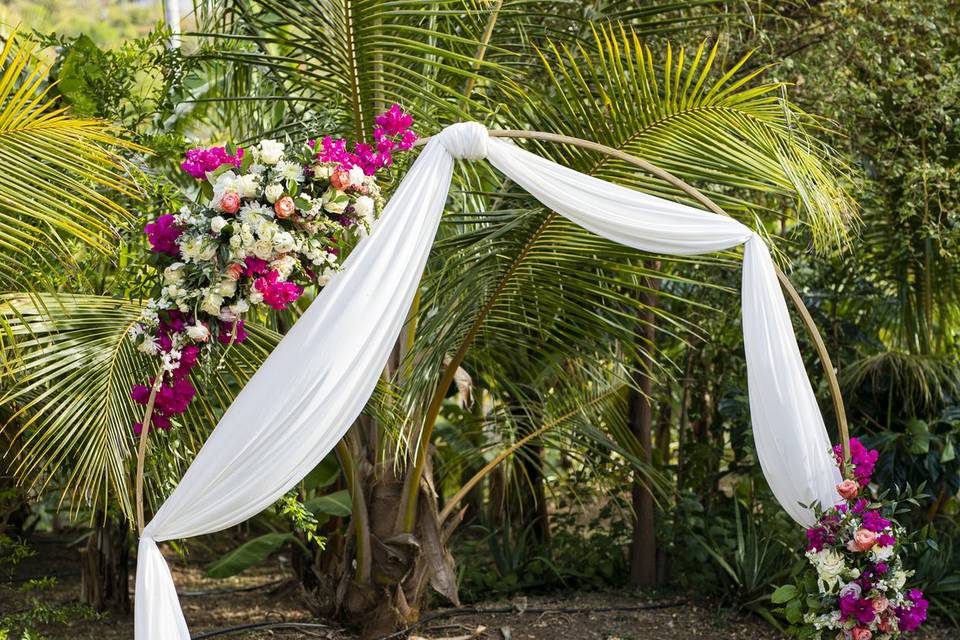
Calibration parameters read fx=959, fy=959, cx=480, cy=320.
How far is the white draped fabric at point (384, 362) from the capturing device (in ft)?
10.1

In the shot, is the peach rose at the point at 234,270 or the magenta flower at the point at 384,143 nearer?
the peach rose at the point at 234,270

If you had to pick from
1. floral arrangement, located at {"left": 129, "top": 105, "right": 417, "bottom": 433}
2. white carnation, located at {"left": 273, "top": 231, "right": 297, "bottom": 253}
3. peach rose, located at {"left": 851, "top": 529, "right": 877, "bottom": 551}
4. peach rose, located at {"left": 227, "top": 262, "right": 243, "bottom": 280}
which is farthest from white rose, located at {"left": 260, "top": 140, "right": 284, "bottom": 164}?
peach rose, located at {"left": 851, "top": 529, "right": 877, "bottom": 551}

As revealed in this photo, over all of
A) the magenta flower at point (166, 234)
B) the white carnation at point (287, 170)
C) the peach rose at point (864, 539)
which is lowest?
the peach rose at point (864, 539)

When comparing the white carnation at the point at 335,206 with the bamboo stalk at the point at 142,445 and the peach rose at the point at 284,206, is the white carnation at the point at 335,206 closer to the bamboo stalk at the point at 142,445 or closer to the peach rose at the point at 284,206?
the peach rose at the point at 284,206

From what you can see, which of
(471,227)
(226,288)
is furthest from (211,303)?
(471,227)

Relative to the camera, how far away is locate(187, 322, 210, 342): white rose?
3.02 metres

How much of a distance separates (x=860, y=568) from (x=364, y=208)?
2.14 meters

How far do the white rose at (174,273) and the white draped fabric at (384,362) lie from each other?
0.39 metres

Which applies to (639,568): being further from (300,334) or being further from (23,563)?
(23,563)

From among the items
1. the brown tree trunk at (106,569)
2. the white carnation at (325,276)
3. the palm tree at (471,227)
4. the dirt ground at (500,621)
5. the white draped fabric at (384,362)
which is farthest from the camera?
the brown tree trunk at (106,569)

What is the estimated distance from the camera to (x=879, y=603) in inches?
131

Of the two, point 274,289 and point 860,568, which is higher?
point 274,289

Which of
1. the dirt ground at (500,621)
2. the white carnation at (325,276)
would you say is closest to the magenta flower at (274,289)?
the white carnation at (325,276)

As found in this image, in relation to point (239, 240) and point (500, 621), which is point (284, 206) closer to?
point (239, 240)
